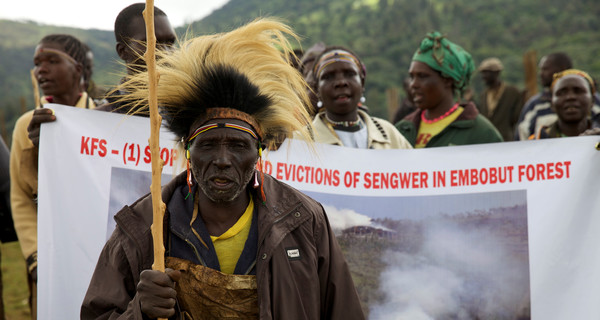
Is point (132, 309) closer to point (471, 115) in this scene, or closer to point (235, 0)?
point (471, 115)

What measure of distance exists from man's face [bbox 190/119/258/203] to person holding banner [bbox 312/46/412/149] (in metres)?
1.79

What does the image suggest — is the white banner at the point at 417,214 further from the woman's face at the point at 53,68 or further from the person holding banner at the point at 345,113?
the woman's face at the point at 53,68

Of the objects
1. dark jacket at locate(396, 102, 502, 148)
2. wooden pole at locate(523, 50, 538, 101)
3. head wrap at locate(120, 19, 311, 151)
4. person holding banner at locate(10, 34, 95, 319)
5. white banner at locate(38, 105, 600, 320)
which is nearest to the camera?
head wrap at locate(120, 19, 311, 151)

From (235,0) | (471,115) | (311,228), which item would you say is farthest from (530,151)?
(235,0)

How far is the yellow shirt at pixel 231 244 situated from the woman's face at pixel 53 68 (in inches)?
92.3

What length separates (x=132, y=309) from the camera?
2756 mm

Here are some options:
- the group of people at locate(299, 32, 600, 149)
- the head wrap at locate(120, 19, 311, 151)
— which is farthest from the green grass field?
the head wrap at locate(120, 19, 311, 151)

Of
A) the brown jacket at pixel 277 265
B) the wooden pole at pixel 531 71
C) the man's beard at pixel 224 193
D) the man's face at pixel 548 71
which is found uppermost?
the wooden pole at pixel 531 71

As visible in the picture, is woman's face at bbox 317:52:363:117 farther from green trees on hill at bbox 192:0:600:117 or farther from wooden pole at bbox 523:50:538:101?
green trees on hill at bbox 192:0:600:117

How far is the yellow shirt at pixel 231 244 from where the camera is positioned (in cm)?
310

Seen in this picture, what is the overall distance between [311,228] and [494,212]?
5.30 ft

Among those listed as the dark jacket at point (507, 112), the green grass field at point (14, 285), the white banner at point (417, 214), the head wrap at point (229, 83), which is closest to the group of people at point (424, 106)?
the white banner at point (417, 214)

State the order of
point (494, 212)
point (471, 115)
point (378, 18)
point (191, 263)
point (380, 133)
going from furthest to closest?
point (378, 18), point (471, 115), point (380, 133), point (494, 212), point (191, 263)

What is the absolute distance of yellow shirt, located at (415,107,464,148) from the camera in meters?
5.36
